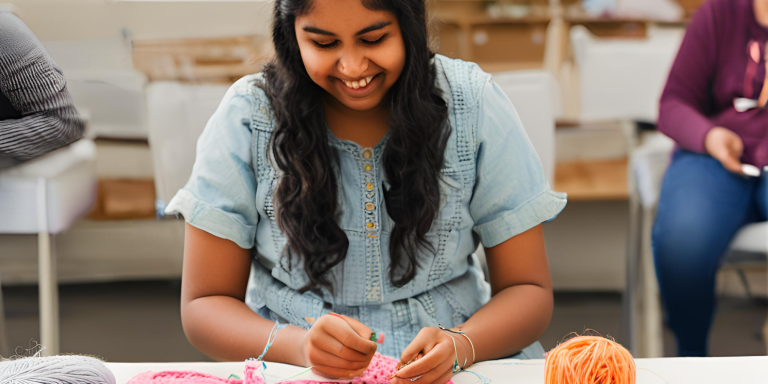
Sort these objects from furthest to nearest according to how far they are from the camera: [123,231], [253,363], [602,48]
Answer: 1. [602,48]
2. [123,231]
3. [253,363]

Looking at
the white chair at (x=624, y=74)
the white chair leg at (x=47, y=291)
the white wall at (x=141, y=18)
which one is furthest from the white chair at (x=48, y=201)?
the white chair at (x=624, y=74)

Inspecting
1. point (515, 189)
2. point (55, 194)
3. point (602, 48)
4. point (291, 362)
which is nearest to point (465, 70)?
point (515, 189)

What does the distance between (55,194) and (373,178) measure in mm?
345

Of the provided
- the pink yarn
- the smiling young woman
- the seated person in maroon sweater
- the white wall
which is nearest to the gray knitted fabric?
the white wall

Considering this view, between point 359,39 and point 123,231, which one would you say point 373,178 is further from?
point 123,231

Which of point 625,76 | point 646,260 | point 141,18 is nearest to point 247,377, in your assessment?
point 141,18

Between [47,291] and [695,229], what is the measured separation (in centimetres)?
84

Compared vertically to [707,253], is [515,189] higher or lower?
higher

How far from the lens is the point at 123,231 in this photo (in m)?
0.85

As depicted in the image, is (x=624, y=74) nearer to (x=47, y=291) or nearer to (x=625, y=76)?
(x=625, y=76)

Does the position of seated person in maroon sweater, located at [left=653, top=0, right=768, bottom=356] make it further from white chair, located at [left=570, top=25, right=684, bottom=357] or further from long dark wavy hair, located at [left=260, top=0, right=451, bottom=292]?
long dark wavy hair, located at [left=260, top=0, right=451, bottom=292]

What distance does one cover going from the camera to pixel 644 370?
50 cm

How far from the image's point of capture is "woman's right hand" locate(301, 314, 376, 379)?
473 millimetres

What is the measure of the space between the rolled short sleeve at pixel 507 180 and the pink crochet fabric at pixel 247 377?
0.18 meters
